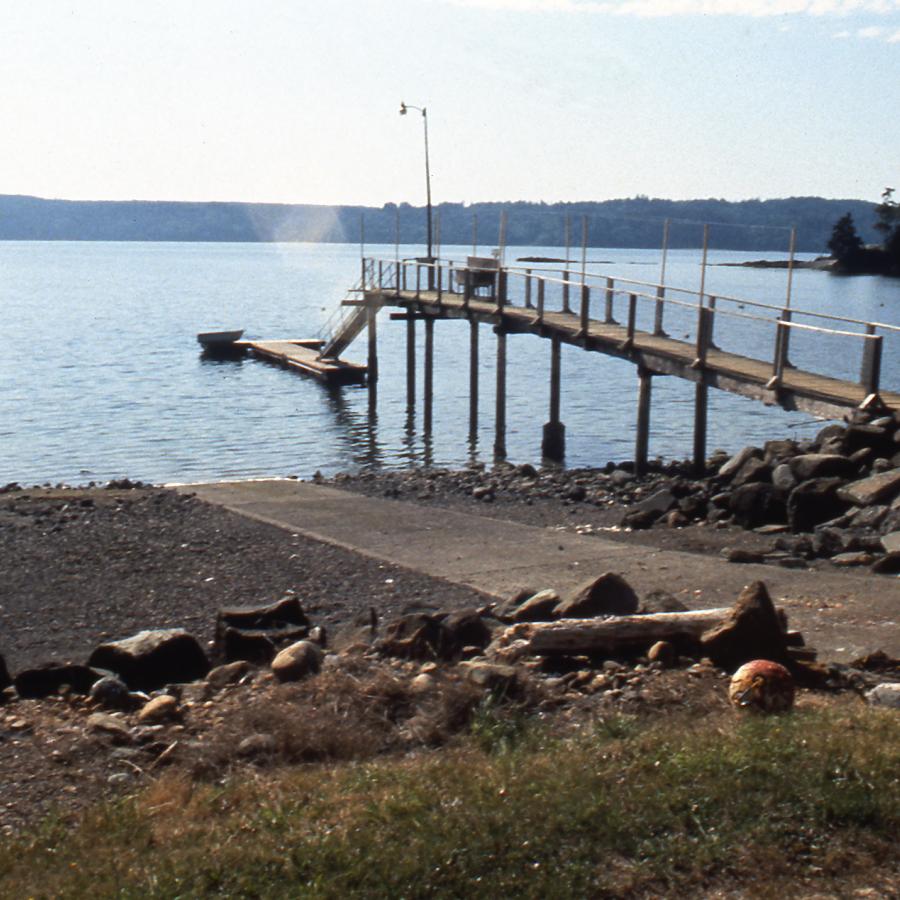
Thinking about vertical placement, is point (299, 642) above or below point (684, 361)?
above

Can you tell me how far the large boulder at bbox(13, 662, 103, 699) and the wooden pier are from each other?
12014 mm

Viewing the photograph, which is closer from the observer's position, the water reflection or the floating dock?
the water reflection

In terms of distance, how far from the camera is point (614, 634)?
25.8ft

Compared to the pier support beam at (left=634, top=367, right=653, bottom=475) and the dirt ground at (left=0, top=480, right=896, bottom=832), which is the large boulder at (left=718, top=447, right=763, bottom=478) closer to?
the dirt ground at (left=0, top=480, right=896, bottom=832)

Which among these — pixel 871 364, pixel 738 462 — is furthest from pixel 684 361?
pixel 871 364

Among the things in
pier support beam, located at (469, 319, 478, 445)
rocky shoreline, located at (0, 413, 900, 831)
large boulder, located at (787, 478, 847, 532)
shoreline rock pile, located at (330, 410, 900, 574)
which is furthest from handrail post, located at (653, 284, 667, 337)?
pier support beam, located at (469, 319, 478, 445)

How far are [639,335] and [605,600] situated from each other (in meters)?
17.2

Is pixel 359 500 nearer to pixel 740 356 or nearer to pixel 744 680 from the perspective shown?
pixel 740 356

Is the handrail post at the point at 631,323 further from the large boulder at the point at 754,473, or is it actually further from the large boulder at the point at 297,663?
the large boulder at the point at 297,663

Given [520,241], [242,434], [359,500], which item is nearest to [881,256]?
[520,241]

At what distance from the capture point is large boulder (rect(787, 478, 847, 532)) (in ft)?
50.5

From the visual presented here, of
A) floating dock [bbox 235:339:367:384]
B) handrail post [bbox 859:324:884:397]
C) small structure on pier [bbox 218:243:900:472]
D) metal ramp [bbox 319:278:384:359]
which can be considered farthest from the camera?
floating dock [bbox 235:339:367:384]

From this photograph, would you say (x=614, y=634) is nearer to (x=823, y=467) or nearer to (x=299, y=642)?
(x=299, y=642)

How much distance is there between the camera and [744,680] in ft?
21.8
